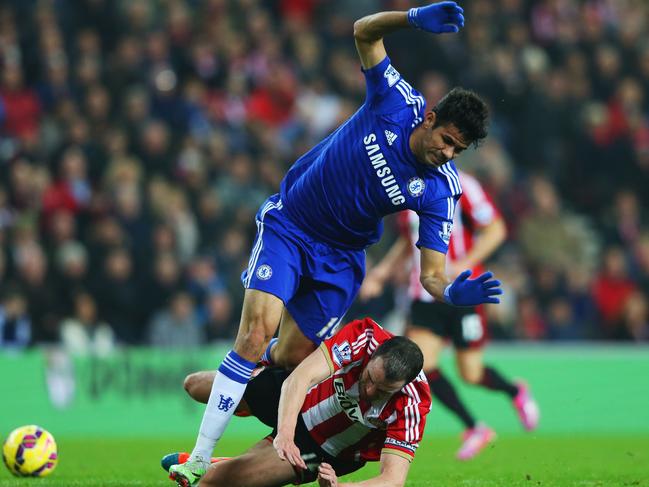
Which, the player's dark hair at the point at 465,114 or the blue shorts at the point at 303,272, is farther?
the blue shorts at the point at 303,272

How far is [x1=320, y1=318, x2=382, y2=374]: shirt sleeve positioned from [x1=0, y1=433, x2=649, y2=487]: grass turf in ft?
4.41

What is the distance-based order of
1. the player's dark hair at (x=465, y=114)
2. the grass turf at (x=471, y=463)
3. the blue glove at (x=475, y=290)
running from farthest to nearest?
1. the grass turf at (x=471, y=463)
2. the player's dark hair at (x=465, y=114)
3. the blue glove at (x=475, y=290)

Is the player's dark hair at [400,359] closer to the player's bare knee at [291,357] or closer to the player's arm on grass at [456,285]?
the player's arm on grass at [456,285]

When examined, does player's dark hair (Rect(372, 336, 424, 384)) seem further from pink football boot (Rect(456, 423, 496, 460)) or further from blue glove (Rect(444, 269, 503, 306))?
pink football boot (Rect(456, 423, 496, 460))

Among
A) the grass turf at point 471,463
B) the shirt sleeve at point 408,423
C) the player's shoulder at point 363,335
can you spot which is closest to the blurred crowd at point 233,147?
the grass turf at point 471,463

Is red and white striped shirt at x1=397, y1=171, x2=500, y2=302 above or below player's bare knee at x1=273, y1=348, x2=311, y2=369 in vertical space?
above

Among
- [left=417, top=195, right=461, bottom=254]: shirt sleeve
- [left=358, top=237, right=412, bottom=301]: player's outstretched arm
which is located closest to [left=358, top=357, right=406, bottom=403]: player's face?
[left=417, top=195, right=461, bottom=254]: shirt sleeve

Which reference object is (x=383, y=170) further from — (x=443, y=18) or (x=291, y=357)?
(x=291, y=357)

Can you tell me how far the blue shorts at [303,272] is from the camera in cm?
701

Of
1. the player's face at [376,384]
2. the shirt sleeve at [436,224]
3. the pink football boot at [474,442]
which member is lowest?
the pink football boot at [474,442]

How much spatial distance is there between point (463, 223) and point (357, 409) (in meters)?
3.99

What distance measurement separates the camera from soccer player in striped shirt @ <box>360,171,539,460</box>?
9875mm

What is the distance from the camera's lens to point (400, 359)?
20.0 feet

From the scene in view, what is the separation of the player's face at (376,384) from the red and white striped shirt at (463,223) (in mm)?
3762
